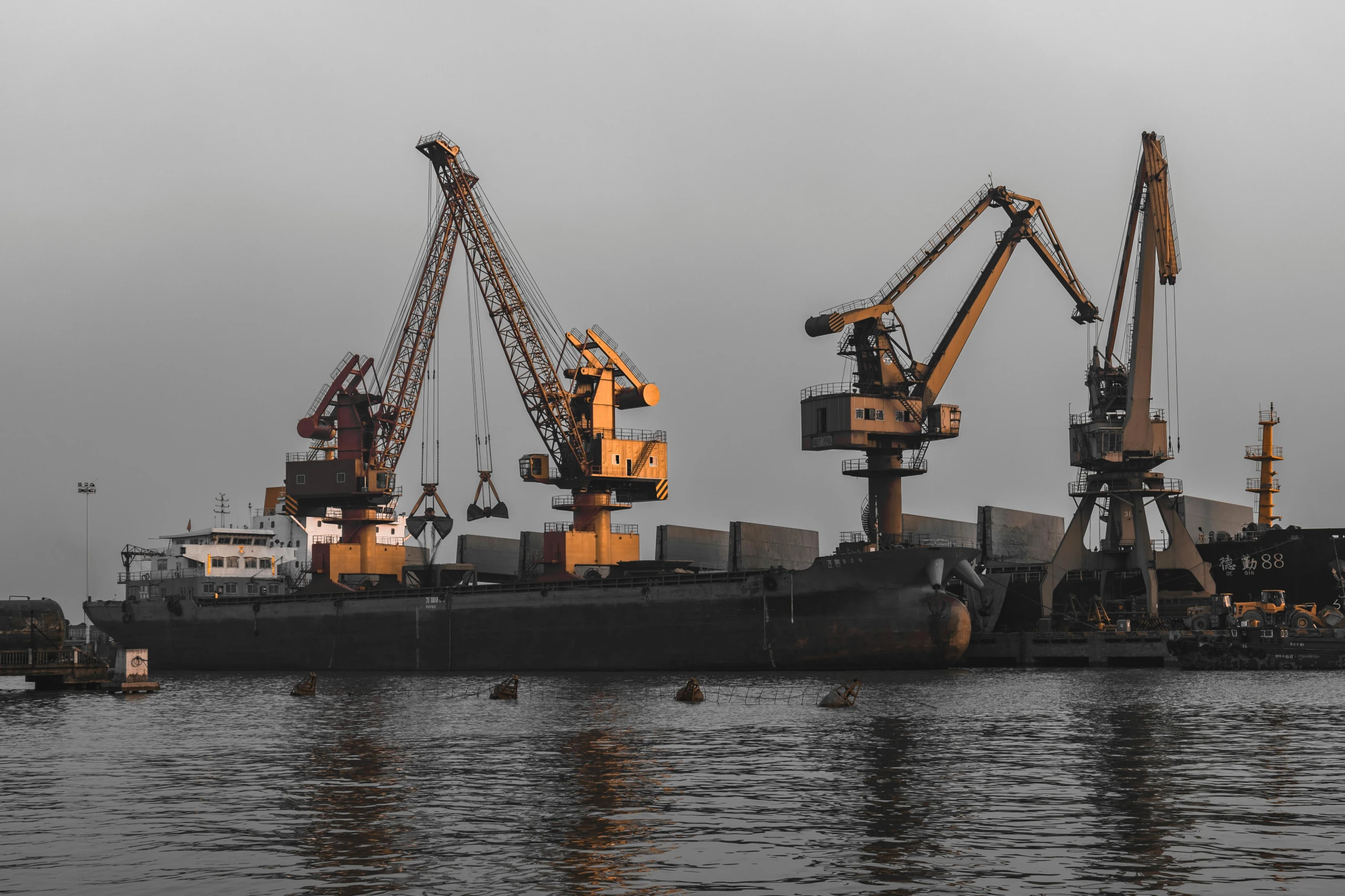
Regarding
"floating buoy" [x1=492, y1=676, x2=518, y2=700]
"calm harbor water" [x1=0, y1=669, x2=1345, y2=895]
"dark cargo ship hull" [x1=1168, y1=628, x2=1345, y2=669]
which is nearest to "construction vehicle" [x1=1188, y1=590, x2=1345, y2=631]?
"dark cargo ship hull" [x1=1168, y1=628, x2=1345, y2=669]

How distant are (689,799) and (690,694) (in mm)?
23938

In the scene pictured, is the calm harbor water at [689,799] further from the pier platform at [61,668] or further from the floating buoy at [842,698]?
the pier platform at [61,668]

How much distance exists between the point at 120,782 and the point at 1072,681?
43.5 meters

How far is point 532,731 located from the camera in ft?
133

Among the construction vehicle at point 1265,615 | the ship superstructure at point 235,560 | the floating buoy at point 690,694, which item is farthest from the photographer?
the ship superstructure at point 235,560

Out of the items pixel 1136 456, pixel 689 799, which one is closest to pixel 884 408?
pixel 1136 456

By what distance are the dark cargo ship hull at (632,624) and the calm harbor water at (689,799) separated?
15.8 metres

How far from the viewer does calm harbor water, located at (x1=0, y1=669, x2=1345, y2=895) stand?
1992 centimetres

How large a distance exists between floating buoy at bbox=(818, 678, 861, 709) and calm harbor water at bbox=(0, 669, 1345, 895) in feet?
2.08

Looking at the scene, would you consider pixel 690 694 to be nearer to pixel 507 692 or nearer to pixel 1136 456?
pixel 507 692

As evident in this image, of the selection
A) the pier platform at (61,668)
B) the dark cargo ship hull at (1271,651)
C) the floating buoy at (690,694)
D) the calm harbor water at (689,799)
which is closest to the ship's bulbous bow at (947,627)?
the dark cargo ship hull at (1271,651)

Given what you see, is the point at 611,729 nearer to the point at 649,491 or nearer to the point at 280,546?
→ the point at 649,491

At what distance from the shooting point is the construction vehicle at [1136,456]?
262ft

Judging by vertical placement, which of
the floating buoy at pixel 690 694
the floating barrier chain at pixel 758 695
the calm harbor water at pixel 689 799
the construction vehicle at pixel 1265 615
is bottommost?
the floating barrier chain at pixel 758 695
